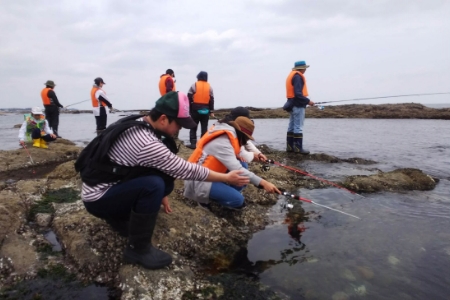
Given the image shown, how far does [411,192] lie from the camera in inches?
262

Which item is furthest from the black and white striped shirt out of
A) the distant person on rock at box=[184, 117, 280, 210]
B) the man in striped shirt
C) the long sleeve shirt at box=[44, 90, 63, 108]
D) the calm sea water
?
the long sleeve shirt at box=[44, 90, 63, 108]

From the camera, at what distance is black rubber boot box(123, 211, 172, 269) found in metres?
3.26

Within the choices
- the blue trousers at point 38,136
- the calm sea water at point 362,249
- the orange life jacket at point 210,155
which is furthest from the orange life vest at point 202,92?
the orange life jacket at point 210,155

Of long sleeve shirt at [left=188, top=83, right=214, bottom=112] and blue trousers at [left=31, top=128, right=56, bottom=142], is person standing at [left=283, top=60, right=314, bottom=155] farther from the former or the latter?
blue trousers at [left=31, top=128, right=56, bottom=142]

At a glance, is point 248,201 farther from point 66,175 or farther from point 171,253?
point 66,175

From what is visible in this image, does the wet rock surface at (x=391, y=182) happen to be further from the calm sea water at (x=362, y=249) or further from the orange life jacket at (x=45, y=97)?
the orange life jacket at (x=45, y=97)

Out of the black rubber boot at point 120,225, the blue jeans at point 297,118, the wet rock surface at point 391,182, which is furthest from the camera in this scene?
the blue jeans at point 297,118

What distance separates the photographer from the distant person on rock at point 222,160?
4.31m

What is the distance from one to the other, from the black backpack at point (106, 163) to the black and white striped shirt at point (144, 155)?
0.15 ft

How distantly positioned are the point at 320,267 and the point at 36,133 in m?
9.03

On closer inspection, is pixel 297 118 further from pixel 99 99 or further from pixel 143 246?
pixel 143 246

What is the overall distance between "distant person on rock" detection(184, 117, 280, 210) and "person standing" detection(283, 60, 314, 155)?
19.2 feet

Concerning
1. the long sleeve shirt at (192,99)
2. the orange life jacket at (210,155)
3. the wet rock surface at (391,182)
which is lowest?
the wet rock surface at (391,182)

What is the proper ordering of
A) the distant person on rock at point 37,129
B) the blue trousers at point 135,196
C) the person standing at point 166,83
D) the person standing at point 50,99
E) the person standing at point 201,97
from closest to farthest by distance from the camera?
1. the blue trousers at point 135,196
2. the distant person on rock at point 37,129
3. the person standing at point 201,97
4. the person standing at point 166,83
5. the person standing at point 50,99
